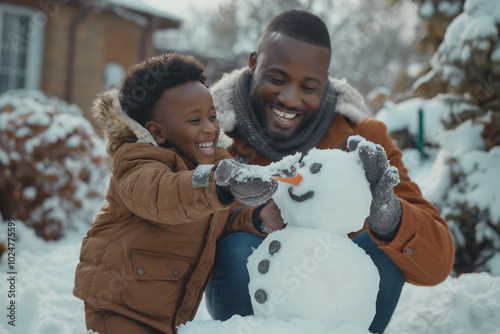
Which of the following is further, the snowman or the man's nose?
the man's nose

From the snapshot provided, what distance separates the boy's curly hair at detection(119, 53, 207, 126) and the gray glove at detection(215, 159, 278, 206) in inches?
23.0

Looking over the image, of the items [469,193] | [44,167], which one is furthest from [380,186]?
[44,167]

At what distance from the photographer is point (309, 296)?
142 centimetres

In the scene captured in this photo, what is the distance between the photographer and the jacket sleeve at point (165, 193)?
4.49 feet

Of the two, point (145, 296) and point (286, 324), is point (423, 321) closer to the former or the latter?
point (286, 324)

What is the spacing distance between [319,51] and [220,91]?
2.00 feet

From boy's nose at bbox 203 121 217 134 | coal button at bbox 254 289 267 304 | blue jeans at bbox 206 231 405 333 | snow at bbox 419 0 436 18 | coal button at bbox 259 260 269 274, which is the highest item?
snow at bbox 419 0 436 18

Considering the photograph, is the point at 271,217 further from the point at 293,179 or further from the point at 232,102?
the point at 232,102

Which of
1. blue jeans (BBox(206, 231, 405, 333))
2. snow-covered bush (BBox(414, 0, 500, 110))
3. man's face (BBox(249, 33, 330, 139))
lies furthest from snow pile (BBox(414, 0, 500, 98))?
blue jeans (BBox(206, 231, 405, 333))

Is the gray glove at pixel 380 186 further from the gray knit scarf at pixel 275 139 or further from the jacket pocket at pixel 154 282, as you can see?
the jacket pocket at pixel 154 282

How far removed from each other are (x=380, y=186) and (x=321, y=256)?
0.32 meters

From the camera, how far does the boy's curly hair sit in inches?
69.8

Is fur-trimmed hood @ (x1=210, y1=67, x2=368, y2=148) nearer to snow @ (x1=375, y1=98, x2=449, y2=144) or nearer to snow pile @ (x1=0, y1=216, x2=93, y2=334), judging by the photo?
snow pile @ (x1=0, y1=216, x2=93, y2=334)

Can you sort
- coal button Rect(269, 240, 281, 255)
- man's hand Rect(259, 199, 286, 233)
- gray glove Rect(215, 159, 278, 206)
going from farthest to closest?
man's hand Rect(259, 199, 286, 233) → coal button Rect(269, 240, 281, 255) → gray glove Rect(215, 159, 278, 206)
